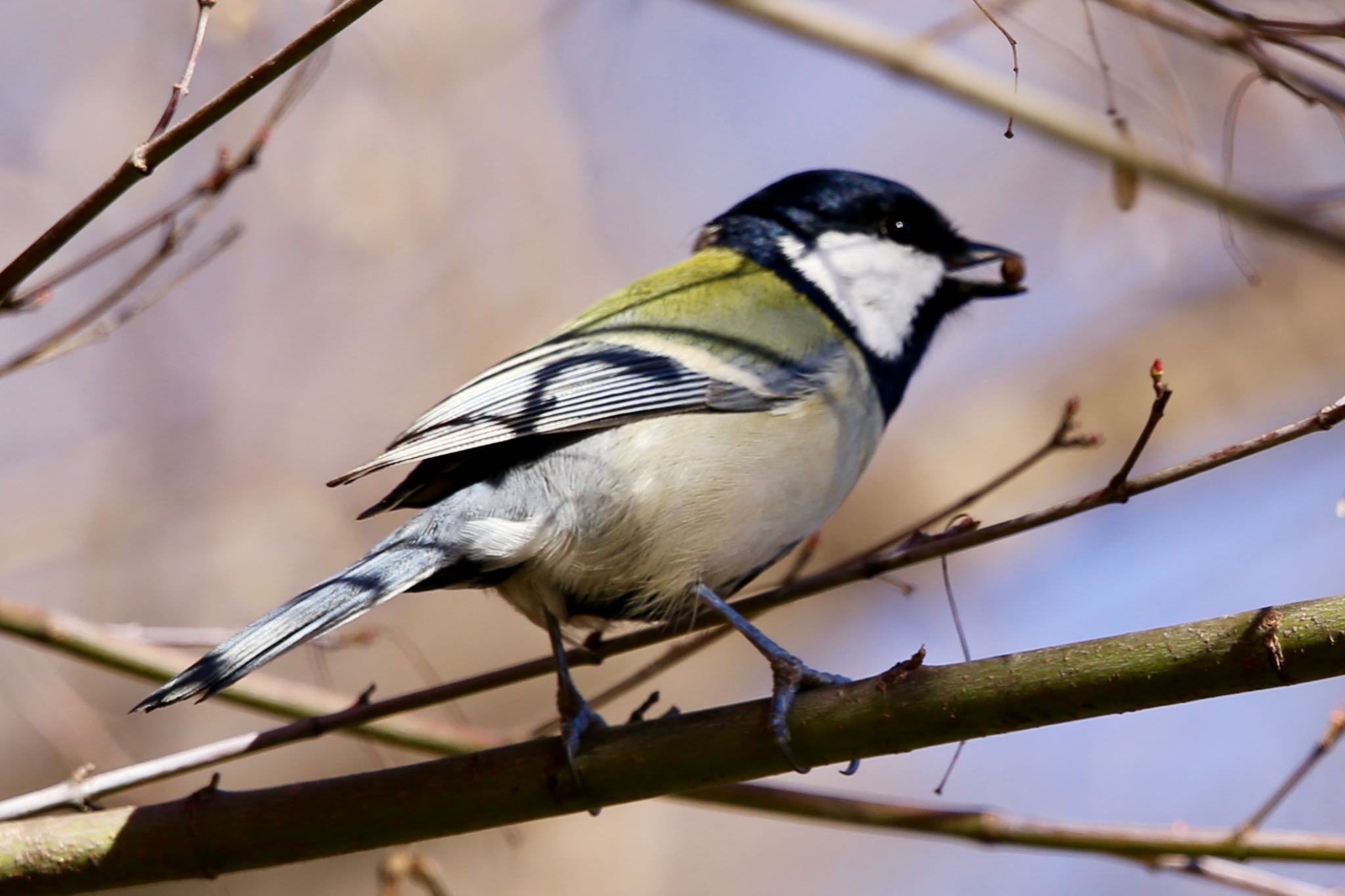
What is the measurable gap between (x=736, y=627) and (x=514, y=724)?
281cm

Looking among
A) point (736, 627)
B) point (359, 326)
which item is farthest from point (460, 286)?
point (736, 627)

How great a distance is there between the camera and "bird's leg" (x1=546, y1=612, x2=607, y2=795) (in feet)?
8.94

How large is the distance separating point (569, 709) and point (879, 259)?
70.1 inches

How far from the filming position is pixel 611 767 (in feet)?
8.59

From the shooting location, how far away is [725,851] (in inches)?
251

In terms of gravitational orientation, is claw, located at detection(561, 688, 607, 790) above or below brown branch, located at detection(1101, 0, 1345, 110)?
below

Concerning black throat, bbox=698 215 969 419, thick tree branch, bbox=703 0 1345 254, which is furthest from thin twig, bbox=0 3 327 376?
black throat, bbox=698 215 969 419

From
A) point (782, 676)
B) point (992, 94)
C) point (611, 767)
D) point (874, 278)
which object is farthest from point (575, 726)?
point (992, 94)

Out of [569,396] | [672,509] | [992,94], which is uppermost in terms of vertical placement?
[992,94]

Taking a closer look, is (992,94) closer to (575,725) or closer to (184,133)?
(575,725)

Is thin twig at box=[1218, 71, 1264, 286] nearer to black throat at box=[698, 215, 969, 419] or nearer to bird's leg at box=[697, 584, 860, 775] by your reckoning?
black throat at box=[698, 215, 969, 419]

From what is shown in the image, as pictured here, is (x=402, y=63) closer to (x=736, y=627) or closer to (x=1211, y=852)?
(x=736, y=627)

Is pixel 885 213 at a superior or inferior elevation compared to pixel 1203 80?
inferior

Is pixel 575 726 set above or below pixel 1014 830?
above
